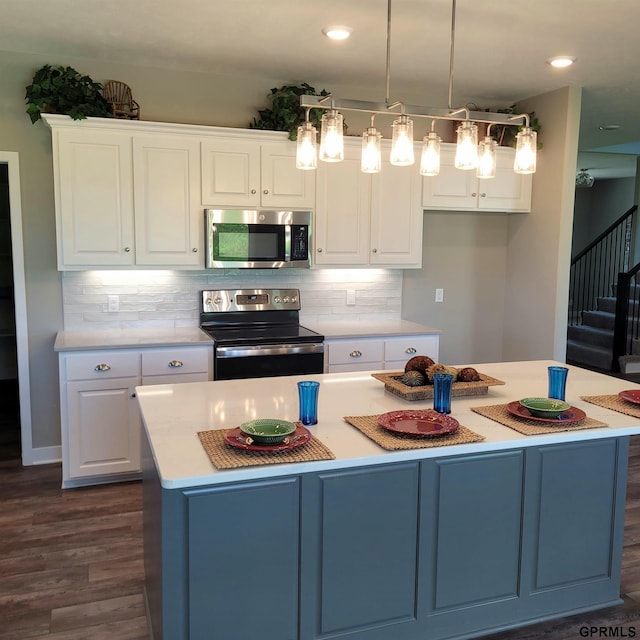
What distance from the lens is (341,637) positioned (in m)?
2.06

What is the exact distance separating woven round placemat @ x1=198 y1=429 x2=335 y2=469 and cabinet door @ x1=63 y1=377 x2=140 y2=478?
1.90 metres

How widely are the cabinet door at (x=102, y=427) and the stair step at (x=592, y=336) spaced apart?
594cm

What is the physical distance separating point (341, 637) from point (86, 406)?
2.18 m

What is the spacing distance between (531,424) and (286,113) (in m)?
2.72

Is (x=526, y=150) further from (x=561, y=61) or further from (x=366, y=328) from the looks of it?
(x=366, y=328)

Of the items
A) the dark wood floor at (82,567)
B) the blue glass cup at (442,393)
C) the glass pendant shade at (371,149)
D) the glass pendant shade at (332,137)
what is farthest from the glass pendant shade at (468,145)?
the dark wood floor at (82,567)

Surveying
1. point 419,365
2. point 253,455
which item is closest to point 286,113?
point 419,365

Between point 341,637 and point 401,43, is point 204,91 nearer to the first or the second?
point 401,43

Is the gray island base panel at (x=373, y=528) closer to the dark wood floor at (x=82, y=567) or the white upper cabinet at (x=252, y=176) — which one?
the dark wood floor at (x=82, y=567)

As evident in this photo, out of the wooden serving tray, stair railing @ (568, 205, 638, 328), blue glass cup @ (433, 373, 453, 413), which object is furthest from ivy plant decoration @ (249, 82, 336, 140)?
stair railing @ (568, 205, 638, 328)

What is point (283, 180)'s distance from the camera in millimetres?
Answer: 4082

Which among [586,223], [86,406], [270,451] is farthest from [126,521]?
[586,223]

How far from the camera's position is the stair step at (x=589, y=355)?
7.28 metres

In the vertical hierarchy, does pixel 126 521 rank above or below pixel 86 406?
below
